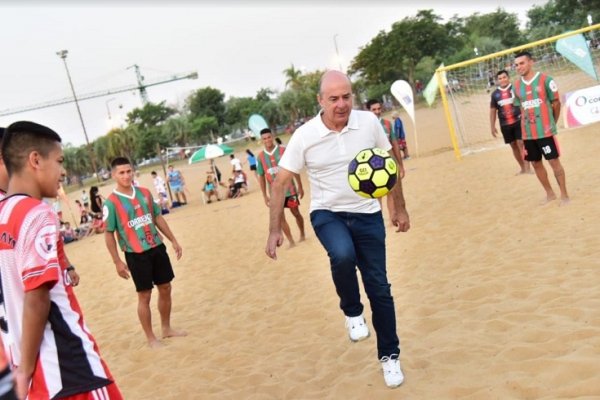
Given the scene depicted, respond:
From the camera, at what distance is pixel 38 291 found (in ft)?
5.99

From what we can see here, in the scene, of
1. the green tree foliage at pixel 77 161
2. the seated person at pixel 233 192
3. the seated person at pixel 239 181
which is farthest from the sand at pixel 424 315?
the green tree foliage at pixel 77 161

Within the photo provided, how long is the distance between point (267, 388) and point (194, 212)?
16.0 meters

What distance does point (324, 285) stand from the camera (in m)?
6.19

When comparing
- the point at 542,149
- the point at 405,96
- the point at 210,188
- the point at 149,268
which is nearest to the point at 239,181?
the point at 210,188

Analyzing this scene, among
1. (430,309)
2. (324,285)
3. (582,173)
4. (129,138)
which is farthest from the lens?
(129,138)

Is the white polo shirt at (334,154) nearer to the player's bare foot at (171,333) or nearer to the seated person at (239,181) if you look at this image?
the player's bare foot at (171,333)

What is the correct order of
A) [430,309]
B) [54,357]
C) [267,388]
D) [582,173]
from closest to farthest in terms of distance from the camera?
[54,357]
[267,388]
[430,309]
[582,173]

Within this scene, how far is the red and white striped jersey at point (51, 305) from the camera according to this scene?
184 cm

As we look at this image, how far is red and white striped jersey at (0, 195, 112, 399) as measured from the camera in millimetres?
1844

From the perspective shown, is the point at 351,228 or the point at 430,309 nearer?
the point at 351,228

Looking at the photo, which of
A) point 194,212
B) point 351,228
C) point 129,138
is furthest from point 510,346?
point 129,138

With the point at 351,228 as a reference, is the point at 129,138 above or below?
above

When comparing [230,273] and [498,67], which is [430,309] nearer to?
[230,273]

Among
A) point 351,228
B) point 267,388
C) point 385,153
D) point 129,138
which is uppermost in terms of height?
point 129,138
